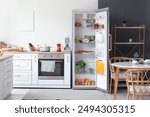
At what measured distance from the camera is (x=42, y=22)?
7.65 m

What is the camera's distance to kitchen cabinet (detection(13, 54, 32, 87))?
725 centimetres

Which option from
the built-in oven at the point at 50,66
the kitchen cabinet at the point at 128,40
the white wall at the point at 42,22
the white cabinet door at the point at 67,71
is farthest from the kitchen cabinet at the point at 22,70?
the kitchen cabinet at the point at 128,40

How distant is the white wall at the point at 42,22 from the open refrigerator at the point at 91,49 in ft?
1.18

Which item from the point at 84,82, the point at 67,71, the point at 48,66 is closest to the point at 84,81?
the point at 84,82

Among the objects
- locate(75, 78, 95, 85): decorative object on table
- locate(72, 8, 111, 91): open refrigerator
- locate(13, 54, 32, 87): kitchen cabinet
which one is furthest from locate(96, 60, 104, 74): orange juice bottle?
locate(13, 54, 32, 87): kitchen cabinet

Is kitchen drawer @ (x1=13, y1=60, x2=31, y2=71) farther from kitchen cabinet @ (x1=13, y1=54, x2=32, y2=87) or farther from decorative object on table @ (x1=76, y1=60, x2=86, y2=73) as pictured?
decorative object on table @ (x1=76, y1=60, x2=86, y2=73)

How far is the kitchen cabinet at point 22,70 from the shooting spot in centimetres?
725

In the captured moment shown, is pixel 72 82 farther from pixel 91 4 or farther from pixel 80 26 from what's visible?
pixel 91 4

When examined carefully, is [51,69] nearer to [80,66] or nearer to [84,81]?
[80,66]

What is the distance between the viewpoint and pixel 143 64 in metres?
5.73

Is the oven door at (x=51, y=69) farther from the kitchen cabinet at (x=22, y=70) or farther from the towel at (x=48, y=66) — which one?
the kitchen cabinet at (x=22, y=70)

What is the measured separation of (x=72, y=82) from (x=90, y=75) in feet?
1.80

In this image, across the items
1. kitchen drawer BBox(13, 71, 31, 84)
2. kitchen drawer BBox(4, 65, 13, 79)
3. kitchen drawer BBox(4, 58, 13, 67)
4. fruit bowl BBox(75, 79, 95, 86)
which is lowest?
fruit bowl BBox(75, 79, 95, 86)

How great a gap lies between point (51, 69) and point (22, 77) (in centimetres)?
75
